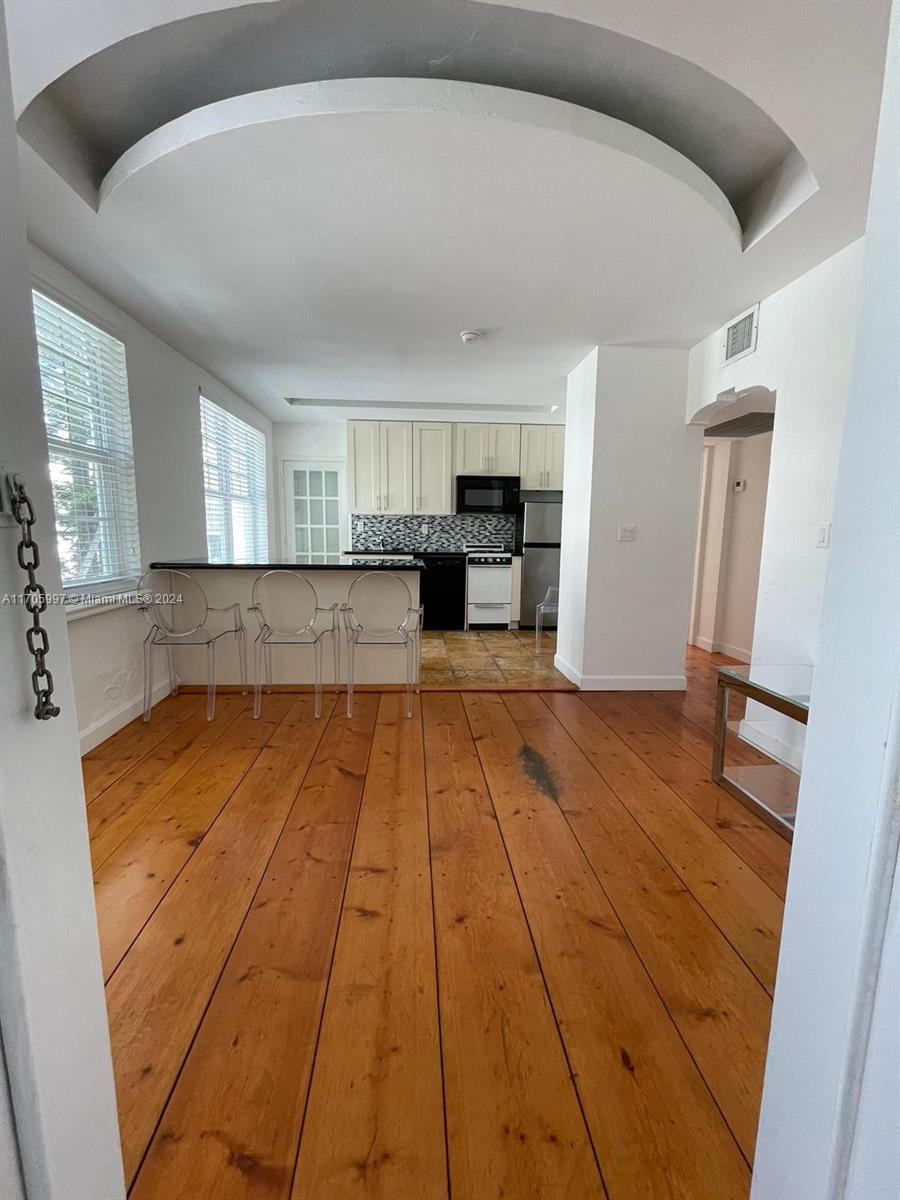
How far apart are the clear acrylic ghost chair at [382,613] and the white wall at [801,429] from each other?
1.96 meters

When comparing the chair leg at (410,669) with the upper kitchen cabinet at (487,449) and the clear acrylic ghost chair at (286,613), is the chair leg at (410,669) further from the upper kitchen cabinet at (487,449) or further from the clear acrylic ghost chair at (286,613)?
the upper kitchen cabinet at (487,449)

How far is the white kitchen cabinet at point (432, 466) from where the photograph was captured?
17.8 feet

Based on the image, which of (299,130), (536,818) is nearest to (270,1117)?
(536,818)

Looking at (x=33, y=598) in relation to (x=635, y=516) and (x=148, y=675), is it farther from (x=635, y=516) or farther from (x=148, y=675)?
(x=635, y=516)

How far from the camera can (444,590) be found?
17.9 ft

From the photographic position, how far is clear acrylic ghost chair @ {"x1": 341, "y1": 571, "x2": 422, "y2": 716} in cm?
320

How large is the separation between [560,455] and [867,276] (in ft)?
17.5

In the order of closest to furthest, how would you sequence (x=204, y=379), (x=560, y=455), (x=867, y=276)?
(x=867, y=276), (x=204, y=379), (x=560, y=455)

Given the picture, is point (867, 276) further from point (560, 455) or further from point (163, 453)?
point (560, 455)

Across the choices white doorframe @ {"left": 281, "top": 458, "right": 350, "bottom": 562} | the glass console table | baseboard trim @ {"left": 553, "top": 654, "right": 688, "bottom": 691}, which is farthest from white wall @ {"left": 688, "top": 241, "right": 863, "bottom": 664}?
white doorframe @ {"left": 281, "top": 458, "right": 350, "bottom": 562}

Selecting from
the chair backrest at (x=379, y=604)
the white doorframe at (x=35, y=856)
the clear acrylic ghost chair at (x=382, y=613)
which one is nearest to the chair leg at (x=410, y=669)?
the clear acrylic ghost chair at (x=382, y=613)

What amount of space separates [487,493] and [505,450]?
52cm

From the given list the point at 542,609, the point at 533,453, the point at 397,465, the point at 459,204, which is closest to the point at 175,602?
the point at 459,204

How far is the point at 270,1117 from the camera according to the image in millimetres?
941
